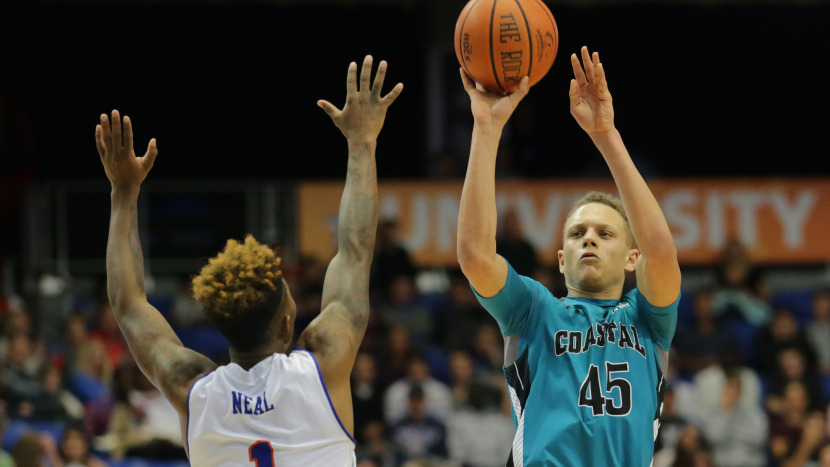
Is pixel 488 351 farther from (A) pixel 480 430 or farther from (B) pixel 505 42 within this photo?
(B) pixel 505 42

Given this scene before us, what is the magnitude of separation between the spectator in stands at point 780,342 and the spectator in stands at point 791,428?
1.98 ft

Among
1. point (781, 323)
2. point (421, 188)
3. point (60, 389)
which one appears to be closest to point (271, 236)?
point (421, 188)

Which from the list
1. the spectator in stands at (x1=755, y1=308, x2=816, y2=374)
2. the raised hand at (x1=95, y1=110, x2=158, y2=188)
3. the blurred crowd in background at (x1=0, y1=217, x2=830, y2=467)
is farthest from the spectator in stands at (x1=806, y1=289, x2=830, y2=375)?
the raised hand at (x1=95, y1=110, x2=158, y2=188)

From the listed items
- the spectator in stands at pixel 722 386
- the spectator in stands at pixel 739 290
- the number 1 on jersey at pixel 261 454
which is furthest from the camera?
the spectator in stands at pixel 739 290

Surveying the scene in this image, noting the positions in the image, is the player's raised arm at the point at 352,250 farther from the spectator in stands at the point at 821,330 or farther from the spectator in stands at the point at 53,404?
the spectator in stands at the point at 821,330

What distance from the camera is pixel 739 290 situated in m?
11.6

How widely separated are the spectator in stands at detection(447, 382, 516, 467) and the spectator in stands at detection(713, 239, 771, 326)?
298 cm

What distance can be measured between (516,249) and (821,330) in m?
3.42

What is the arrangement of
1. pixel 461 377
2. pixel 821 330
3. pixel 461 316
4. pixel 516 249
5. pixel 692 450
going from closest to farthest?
pixel 692 450, pixel 461 377, pixel 516 249, pixel 461 316, pixel 821 330

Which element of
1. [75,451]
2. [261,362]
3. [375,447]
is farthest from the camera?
[375,447]

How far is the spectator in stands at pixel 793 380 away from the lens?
10.2 meters

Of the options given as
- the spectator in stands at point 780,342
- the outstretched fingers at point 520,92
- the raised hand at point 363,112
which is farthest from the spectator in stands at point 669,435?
the raised hand at point 363,112

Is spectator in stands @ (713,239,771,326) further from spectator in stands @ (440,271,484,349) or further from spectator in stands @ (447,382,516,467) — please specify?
spectator in stands @ (447,382,516,467)

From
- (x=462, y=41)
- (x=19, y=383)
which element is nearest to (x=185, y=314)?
(x=19, y=383)
